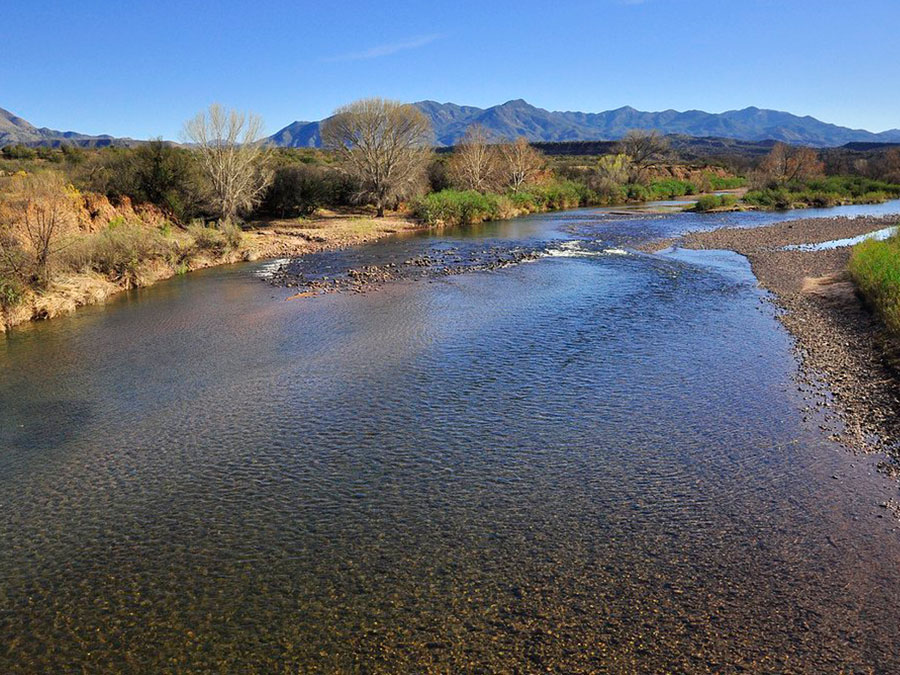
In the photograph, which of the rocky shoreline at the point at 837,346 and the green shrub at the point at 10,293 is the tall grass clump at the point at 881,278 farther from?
the green shrub at the point at 10,293

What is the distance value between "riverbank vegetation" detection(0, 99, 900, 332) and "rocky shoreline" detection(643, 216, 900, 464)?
833 inches

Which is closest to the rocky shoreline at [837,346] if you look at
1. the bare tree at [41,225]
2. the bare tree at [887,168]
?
the bare tree at [41,225]

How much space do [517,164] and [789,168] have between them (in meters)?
36.5

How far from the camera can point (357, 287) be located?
23.0 m

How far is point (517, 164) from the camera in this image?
59438 mm

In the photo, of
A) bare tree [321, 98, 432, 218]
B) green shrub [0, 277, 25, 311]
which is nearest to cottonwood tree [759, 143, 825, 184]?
bare tree [321, 98, 432, 218]

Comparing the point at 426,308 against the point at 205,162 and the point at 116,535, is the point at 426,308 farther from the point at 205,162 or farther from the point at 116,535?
the point at 205,162

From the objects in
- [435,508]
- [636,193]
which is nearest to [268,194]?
[435,508]

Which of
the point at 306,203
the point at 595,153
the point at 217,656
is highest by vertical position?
the point at 595,153

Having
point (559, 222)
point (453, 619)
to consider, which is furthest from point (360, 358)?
point (559, 222)

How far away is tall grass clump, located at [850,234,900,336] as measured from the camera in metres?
15.4

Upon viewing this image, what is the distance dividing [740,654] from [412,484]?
4655 millimetres

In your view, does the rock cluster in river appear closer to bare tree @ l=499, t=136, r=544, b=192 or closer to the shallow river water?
the shallow river water

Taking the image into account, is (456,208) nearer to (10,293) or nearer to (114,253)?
(114,253)
